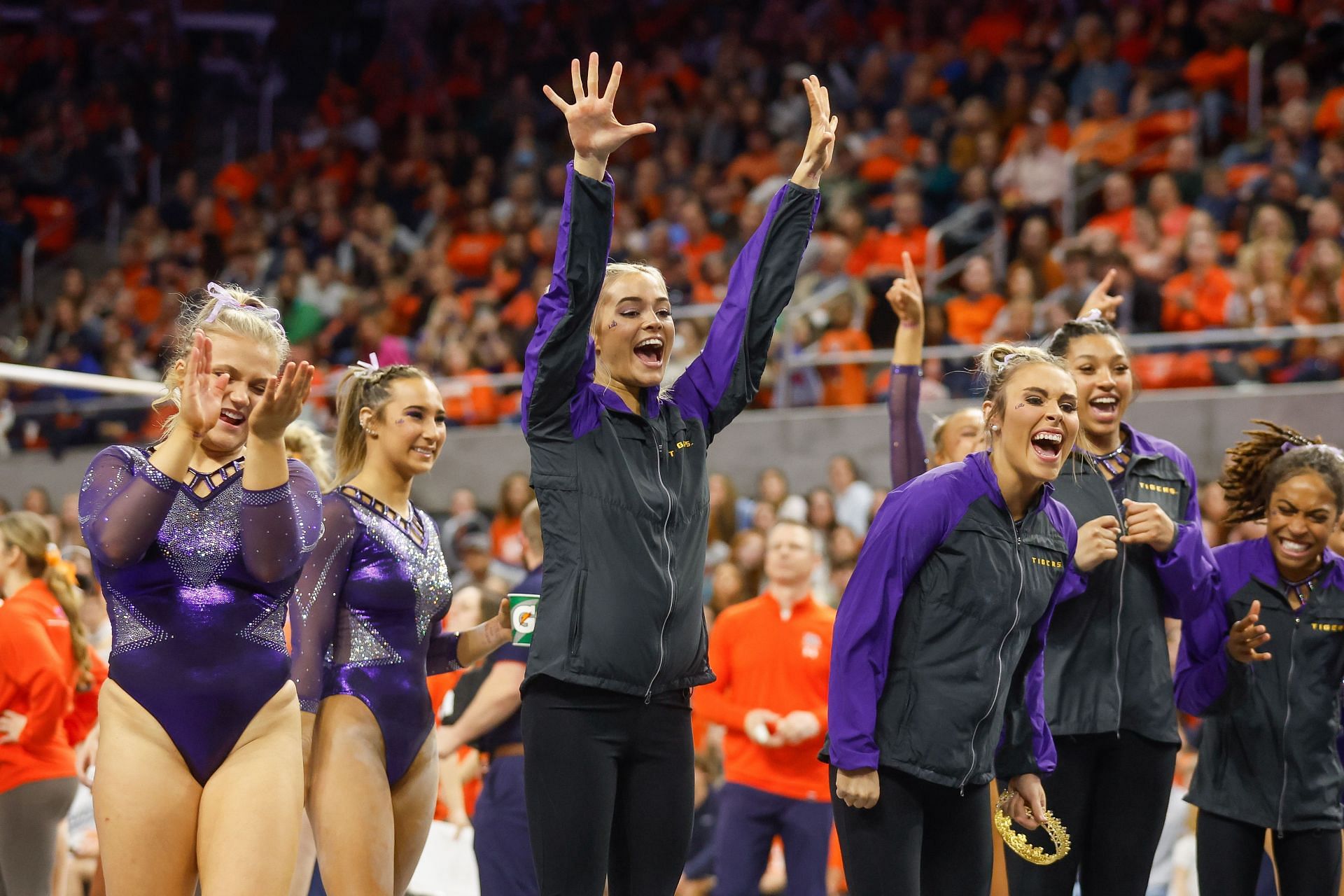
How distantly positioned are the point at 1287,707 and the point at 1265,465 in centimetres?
75

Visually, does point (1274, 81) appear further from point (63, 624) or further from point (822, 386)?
point (63, 624)

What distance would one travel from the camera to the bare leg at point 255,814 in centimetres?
322

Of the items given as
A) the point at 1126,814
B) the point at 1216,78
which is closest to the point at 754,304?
the point at 1126,814

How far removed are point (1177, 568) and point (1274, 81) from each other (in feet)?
28.6

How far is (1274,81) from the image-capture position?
11.7 m

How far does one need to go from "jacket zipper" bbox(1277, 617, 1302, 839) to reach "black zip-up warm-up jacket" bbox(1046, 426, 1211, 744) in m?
0.35

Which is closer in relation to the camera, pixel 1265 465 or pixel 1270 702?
pixel 1270 702

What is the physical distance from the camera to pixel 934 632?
3.57m

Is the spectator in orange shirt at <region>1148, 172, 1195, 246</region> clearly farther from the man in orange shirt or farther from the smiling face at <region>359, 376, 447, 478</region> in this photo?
the smiling face at <region>359, 376, 447, 478</region>

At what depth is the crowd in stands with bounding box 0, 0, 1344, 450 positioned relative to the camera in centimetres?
1029

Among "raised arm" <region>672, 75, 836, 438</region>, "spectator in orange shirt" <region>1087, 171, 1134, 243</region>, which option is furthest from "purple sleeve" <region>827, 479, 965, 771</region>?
"spectator in orange shirt" <region>1087, 171, 1134, 243</region>

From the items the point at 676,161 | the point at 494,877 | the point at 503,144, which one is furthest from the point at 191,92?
the point at 494,877

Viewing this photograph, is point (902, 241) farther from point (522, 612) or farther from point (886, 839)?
point (886, 839)

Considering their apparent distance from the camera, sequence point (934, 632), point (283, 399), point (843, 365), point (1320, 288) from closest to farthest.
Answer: point (283, 399), point (934, 632), point (1320, 288), point (843, 365)
